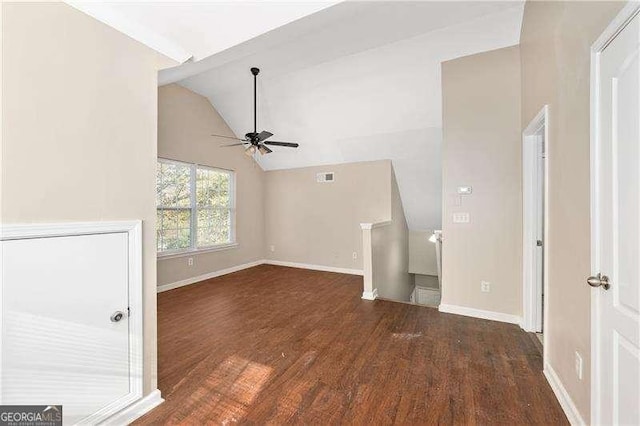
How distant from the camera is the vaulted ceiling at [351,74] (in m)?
2.10

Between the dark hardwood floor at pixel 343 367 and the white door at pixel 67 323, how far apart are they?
43 cm

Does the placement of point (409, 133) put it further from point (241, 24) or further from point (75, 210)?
point (75, 210)

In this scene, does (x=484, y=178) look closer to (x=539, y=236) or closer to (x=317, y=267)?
(x=539, y=236)

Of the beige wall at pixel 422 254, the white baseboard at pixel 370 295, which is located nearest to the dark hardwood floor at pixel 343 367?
the white baseboard at pixel 370 295

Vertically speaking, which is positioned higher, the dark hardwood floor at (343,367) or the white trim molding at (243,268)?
the white trim molding at (243,268)

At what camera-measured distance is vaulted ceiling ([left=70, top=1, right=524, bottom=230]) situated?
6.88ft

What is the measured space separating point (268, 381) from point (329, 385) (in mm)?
464

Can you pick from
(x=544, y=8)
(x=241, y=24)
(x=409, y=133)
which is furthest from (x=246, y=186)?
(x=544, y=8)

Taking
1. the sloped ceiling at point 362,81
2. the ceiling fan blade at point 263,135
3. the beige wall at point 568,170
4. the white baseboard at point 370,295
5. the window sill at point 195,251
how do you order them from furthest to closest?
the window sill at point 195,251 → the white baseboard at point 370,295 → the ceiling fan blade at point 263,135 → the sloped ceiling at point 362,81 → the beige wall at point 568,170

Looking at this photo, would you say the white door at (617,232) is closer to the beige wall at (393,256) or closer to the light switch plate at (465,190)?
the light switch plate at (465,190)

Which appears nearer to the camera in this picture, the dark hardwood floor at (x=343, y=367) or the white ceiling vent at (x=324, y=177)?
the dark hardwood floor at (x=343, y=367)

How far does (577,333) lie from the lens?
5.06ft

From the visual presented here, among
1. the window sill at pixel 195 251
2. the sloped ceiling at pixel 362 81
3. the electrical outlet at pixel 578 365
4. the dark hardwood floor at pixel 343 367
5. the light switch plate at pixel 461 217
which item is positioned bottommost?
the dark hardwood floor at pixel 343 367

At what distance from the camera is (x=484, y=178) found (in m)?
3.09
